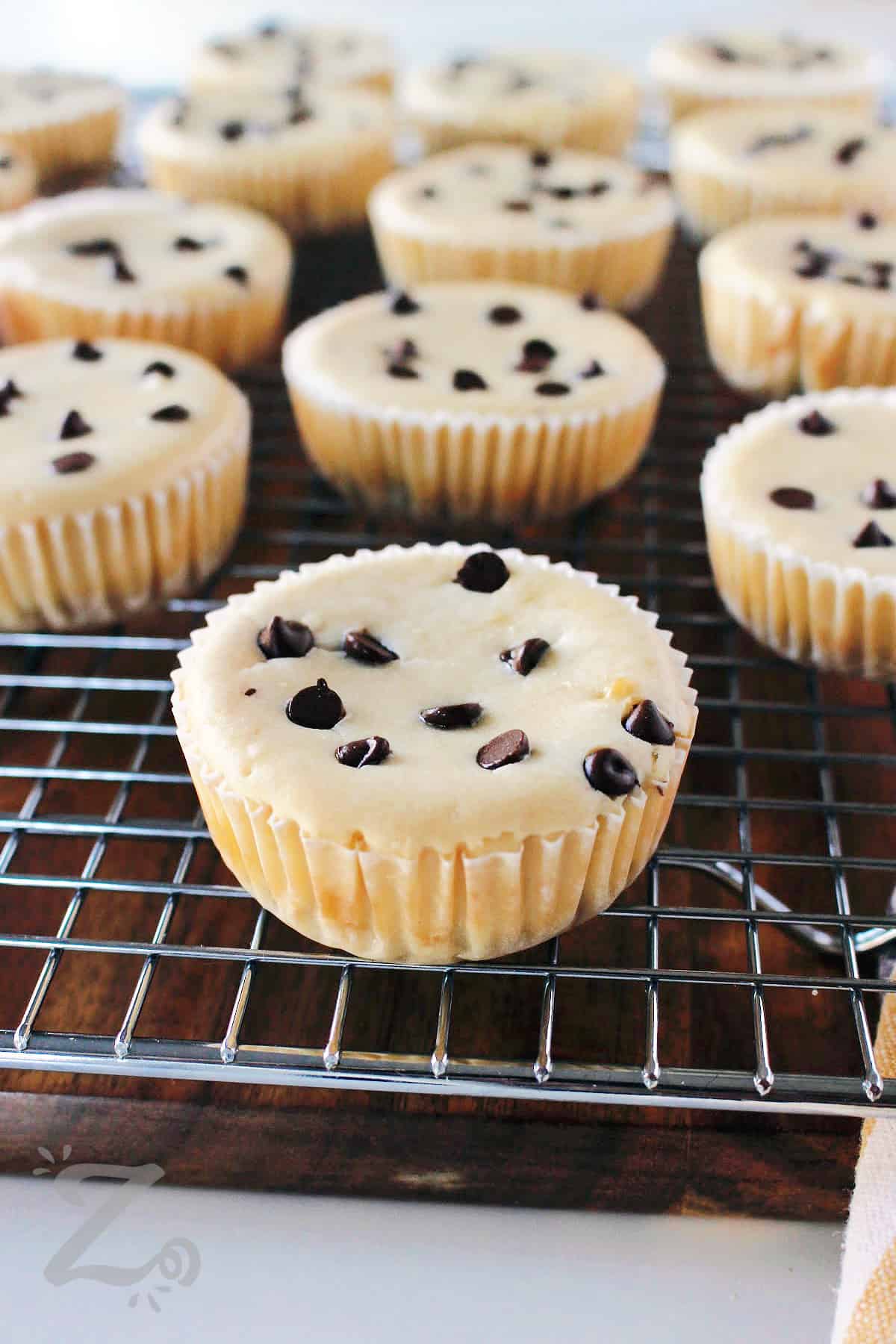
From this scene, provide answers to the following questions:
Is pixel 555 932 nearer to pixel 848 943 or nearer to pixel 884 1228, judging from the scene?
pixel 848 943

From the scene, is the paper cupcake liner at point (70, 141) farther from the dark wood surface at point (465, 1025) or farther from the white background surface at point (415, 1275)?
the white background surface at point (415, 1275)

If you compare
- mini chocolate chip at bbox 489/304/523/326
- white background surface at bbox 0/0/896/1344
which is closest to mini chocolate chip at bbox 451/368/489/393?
mini chocolate chip at bbox 489/304/523/326

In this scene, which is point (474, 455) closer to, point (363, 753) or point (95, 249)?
point (363, 753)

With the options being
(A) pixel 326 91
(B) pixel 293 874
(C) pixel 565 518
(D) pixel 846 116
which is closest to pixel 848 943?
(B) pixel 293 874

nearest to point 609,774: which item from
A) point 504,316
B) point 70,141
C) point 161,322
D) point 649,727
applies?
point 649,727

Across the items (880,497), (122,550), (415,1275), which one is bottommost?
(415,1275)

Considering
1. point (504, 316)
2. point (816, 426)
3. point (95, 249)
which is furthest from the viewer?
point (95, 249)

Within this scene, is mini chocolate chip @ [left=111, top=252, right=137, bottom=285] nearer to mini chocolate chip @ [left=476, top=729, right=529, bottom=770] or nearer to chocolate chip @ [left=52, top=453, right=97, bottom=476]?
chocolate chip @ [left=52, top=453, right=97, bottom=476]
